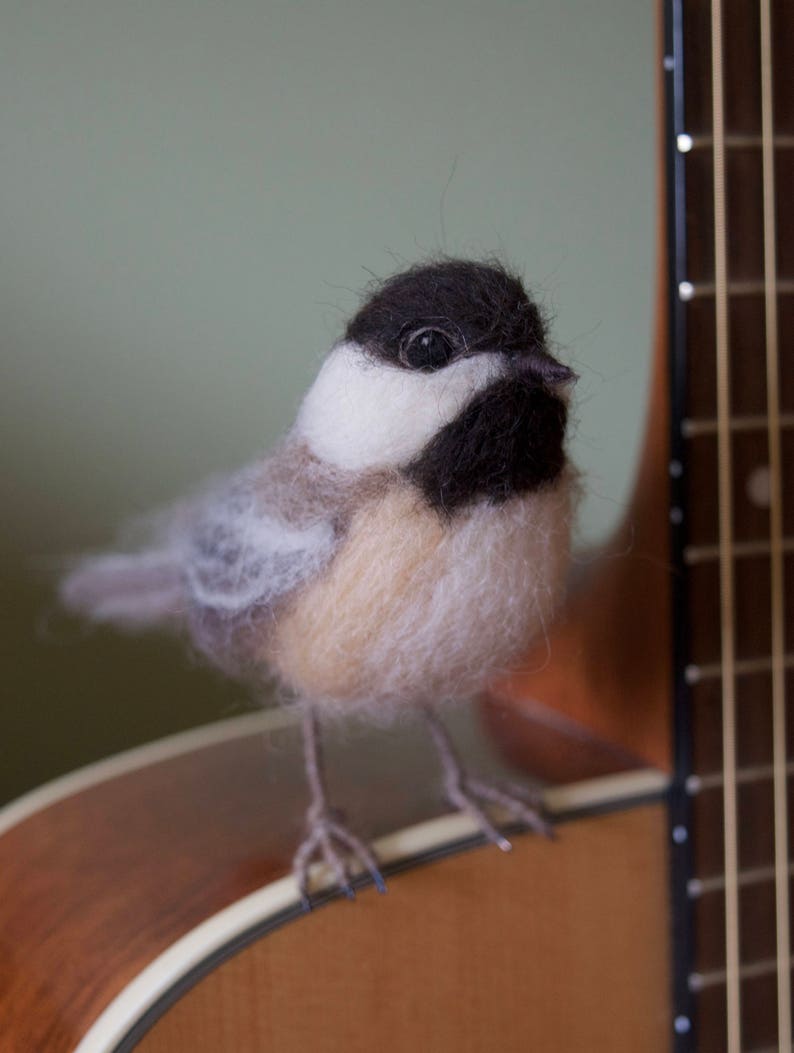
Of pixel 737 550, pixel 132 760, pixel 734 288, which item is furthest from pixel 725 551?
pixel 132 760

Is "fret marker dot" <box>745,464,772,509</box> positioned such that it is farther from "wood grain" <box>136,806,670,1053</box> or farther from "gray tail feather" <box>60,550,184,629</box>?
"gray tail feather" <box>60,550,184,629</box>

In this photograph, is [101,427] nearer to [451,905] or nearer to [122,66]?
[122,66]

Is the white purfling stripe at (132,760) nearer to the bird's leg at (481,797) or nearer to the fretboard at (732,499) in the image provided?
the bird's leg at (481,797)

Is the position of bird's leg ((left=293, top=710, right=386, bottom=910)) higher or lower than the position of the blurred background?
lower

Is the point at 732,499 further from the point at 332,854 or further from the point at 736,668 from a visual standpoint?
the point at 332,854

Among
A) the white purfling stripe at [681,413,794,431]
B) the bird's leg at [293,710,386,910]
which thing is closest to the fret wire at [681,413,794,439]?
the white purfling stripe at [681,413,794,431]

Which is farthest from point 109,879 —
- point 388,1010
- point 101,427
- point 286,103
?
point 286,103
